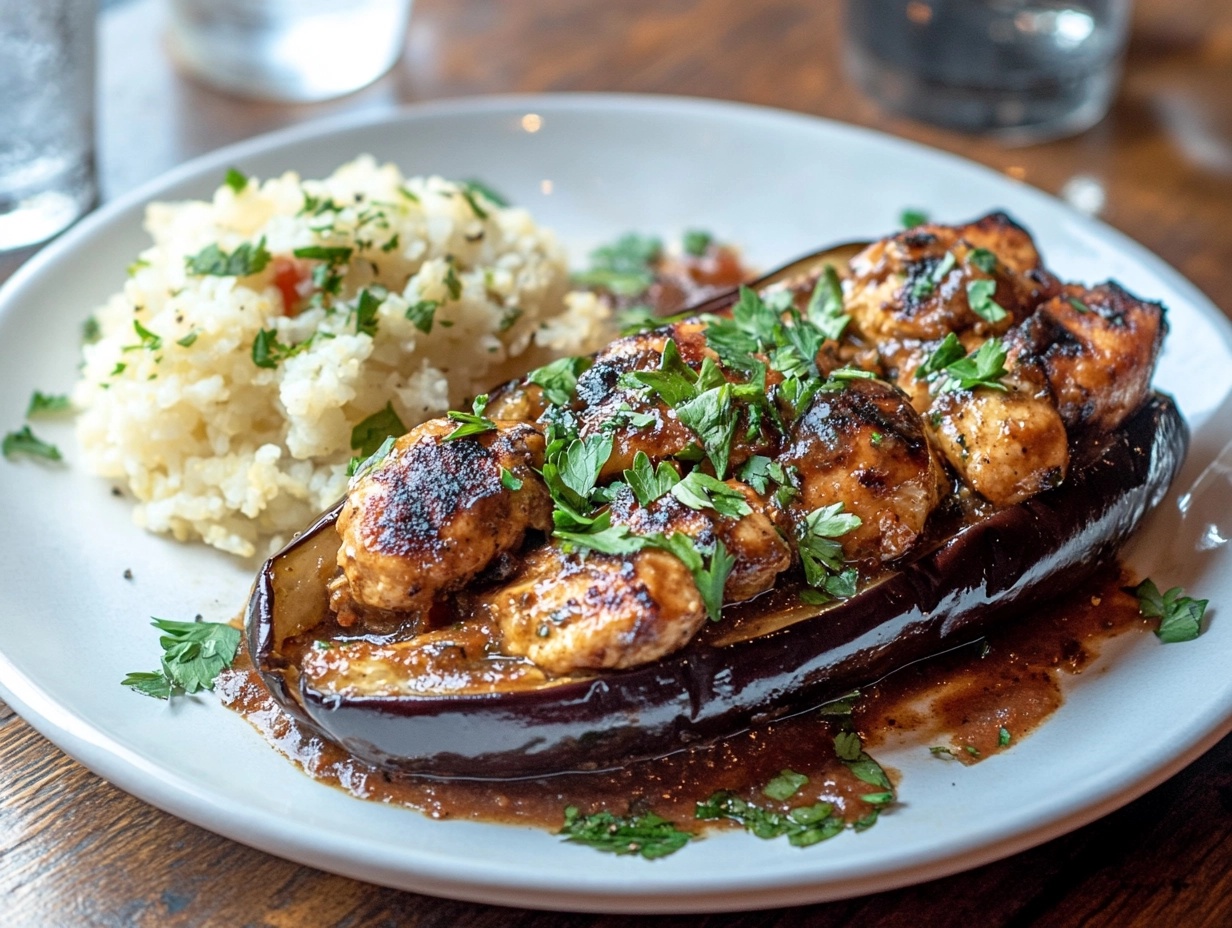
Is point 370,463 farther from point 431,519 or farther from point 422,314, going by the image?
point 422,314

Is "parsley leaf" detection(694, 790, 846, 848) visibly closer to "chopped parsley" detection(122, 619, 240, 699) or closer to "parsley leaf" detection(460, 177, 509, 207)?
"chopped parsley" detection(122, 619, 240, 699)

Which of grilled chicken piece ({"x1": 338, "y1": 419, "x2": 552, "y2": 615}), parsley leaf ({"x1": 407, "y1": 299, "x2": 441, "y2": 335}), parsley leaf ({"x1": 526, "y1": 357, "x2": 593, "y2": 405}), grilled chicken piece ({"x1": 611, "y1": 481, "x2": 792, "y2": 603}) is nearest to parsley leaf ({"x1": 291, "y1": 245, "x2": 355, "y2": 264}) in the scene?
parsley leaf ({"x1": 407, "y1": 299, "x2": 441, "y2": 335})

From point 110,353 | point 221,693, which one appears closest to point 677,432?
point 221,693

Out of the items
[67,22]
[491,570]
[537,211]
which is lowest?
[537,211]

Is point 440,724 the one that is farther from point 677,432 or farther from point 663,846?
point 677,432

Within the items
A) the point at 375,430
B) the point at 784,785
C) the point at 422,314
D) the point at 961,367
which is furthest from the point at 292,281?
the point at 784,785
